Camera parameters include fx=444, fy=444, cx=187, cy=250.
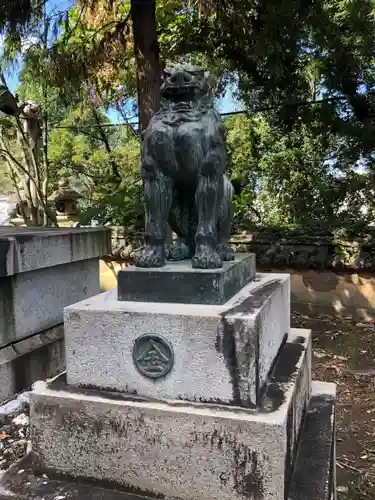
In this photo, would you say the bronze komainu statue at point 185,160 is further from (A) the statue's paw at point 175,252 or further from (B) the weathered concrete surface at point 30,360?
(B) the weathered concrete surface at point 30,360

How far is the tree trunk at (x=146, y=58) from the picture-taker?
452 cm

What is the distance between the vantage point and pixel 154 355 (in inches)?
61.9

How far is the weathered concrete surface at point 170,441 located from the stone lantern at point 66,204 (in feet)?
20.4

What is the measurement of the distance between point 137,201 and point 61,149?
486 centimetres

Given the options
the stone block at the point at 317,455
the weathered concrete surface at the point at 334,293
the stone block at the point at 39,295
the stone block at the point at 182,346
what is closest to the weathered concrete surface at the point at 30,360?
the stone block at the point at 39,295

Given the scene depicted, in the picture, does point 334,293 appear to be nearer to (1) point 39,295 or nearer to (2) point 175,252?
(1) point 39,295

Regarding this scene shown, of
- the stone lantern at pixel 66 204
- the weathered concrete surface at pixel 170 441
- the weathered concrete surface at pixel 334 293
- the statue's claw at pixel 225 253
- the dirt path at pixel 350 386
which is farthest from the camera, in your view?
the stone lantern at pixel 66 204

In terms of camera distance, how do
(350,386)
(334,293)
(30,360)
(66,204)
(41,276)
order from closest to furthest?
1. (30,360)
2. (41,276)
3. (350,386)
4. (334,293)
5. (66,204)

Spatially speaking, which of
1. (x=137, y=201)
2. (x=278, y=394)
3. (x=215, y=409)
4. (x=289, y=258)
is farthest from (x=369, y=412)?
(x=137, y=201)

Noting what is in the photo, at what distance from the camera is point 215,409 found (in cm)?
150

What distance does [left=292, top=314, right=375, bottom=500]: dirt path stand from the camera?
2.40 metres

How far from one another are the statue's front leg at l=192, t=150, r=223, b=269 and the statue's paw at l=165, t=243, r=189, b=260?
0.70 ft

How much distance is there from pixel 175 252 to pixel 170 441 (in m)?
0.79

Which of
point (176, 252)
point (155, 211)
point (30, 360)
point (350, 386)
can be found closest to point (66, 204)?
point (30, 360)
